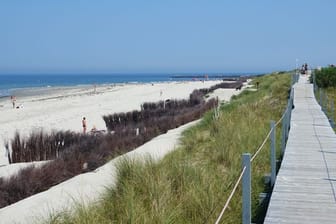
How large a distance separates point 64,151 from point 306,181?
310 inches

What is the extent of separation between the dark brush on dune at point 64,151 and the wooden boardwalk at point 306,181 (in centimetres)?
468

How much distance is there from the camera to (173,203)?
577 centimetres

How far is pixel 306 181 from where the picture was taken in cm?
703

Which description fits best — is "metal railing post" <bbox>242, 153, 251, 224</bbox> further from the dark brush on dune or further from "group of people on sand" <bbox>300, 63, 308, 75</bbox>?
"group of people on sand" <bbox>300, 63, 308, 75</bbox>

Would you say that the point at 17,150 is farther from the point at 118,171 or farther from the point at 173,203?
the point at 173,203

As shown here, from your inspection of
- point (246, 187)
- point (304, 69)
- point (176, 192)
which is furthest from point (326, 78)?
point (246, 187)

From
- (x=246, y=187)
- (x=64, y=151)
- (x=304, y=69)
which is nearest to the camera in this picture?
(x=246, y=187)

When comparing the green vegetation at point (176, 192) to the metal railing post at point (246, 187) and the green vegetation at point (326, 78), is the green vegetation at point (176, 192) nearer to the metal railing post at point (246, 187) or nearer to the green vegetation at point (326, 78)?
the metal railing post at point (246, 187)

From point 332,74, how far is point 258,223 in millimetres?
22978

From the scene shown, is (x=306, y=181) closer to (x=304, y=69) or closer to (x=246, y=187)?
(x=246, y=187)

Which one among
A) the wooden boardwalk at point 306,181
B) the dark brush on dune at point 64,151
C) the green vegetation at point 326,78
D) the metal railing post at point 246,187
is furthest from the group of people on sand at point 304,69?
the metal railing post at point 246,187

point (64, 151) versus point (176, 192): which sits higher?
point (176, 192)

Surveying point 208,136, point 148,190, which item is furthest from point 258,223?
point 208,136

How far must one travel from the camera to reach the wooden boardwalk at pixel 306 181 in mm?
5562
